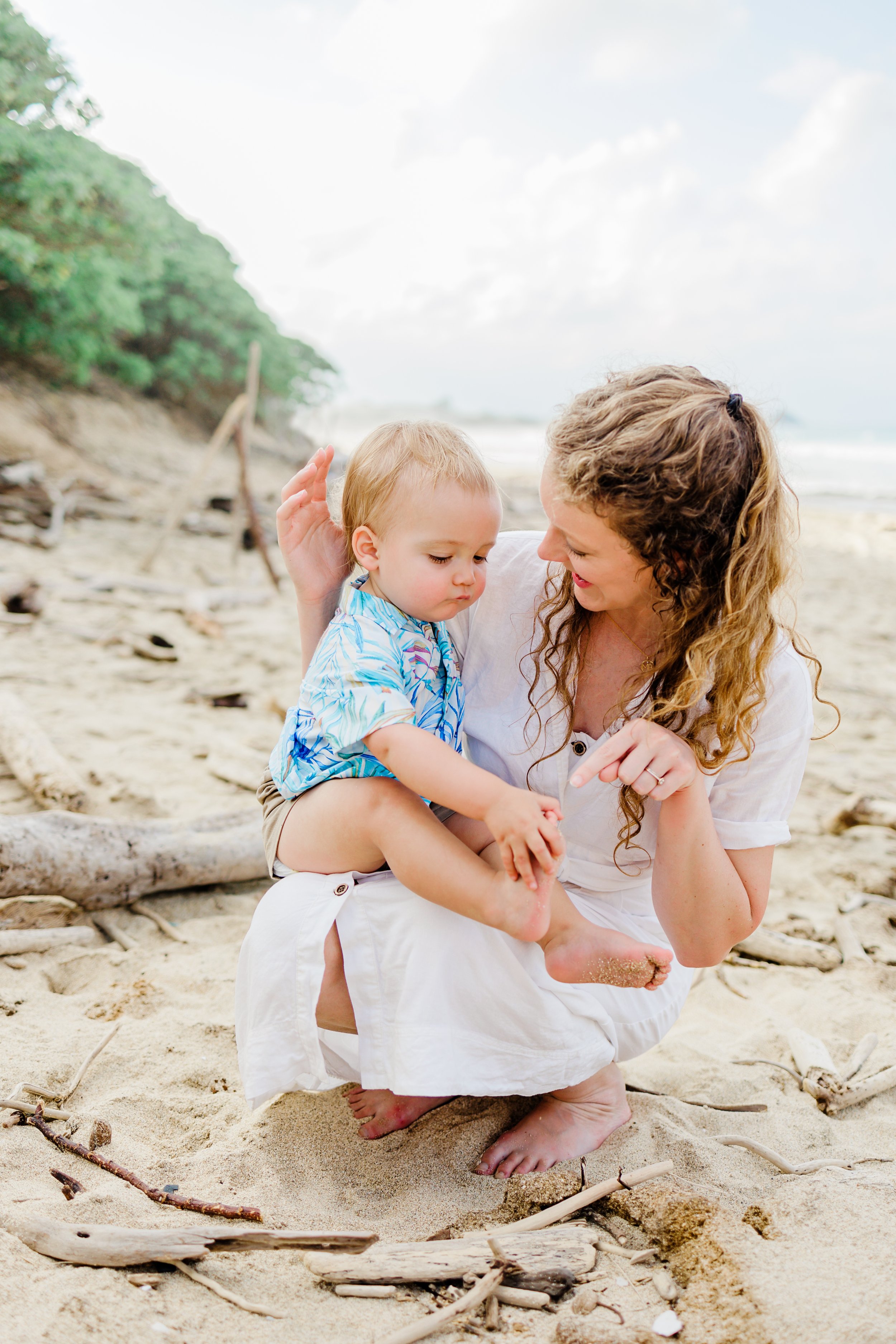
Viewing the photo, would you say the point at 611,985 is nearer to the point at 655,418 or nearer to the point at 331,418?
the point at 655,418

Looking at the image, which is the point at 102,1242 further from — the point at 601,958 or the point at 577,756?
the point at 577,756

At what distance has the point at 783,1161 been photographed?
2102 mm

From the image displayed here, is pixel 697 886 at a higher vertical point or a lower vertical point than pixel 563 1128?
higher

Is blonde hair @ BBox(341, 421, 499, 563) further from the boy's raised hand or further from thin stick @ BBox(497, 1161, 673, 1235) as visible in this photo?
thin stick @ BBox(497, 1161, 673, 1235)

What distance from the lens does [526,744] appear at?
91.1 inches

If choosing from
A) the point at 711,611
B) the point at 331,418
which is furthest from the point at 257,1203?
the point at 331,418

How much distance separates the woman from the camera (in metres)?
1.89

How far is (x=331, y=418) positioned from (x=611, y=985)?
53.9ft

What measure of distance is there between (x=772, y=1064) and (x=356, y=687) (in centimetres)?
164

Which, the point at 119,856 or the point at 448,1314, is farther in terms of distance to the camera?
the point at 119,856

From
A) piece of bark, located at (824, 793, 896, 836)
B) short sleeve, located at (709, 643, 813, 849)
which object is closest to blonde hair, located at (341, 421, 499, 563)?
short sleeve, located at (709, 643, 813, 849)

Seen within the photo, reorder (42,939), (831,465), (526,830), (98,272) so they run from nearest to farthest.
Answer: (526,830) → (42,939) → (98,272) → (831,465)

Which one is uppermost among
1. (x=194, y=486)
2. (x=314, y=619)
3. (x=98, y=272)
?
(x=98, y=272)

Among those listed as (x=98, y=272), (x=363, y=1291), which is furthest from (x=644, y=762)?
(x=98, y=272)
